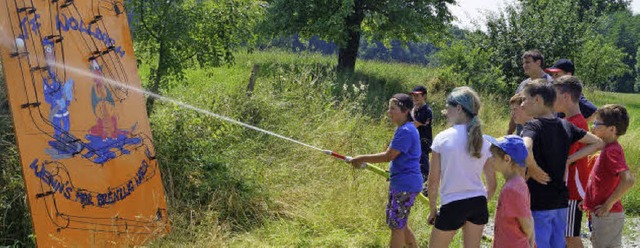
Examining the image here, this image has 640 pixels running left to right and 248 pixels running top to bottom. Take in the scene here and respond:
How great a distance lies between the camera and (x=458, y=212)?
412 cm

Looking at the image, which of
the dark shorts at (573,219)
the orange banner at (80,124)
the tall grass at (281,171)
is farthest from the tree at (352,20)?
the dark shorts at (573,219)

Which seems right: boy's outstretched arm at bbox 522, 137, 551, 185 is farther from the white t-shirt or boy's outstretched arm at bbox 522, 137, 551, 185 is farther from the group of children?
the white t-shirt

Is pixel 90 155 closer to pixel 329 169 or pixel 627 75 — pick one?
pixel 329 169

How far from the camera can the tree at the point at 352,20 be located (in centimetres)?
1577

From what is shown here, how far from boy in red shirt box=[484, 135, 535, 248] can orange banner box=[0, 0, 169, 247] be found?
2.94m

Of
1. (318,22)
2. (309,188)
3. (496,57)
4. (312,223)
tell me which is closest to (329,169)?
(309,188)

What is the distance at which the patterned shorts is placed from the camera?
496cm

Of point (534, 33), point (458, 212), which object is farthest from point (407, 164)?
point (534, 33)

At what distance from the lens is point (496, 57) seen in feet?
58.6

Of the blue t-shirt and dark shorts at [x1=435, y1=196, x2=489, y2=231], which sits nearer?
dark shorts at [x1=435, y1=196, x2=489, y2=231]

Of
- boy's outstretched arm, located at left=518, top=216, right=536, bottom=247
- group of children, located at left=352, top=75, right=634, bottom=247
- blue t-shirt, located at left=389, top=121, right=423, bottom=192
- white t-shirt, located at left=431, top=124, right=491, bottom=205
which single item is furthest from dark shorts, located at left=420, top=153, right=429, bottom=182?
boy's outstretched arm, located at left=518, top=216, right=536, bottom=247

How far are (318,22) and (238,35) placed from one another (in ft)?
27.7

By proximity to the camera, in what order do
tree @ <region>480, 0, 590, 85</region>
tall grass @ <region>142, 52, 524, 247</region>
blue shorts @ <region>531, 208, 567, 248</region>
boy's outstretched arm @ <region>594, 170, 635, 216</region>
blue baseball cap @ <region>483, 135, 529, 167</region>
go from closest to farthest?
1. blue baseball cap @ <region>483, 135, 529, 167</region>
2. blue shorts @ <region>531, 208, 567, 248</region>
3. boy's outstretched arm @ <region>594, 170, 635, 216</region>
4. tall grass @ <region>142, 52, 524, 247</region>
5. tree @ <region>480, 0, 590, 85</region>

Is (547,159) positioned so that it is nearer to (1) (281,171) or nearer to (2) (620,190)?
(2) (620,190)
